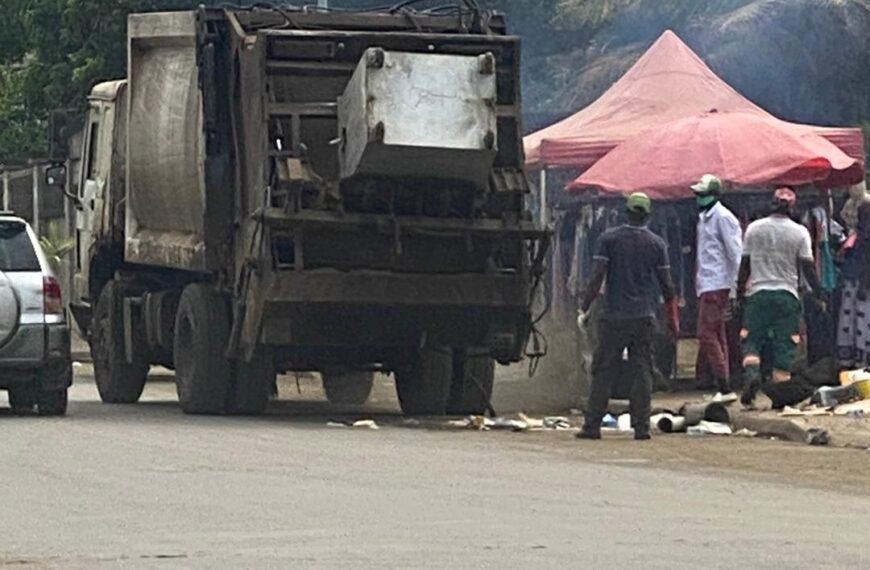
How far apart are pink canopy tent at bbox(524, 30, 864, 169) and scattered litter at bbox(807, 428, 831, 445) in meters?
7.60

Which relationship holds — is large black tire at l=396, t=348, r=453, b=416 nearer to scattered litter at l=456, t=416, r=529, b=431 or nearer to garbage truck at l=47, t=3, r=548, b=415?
garbage truck at l=47, t=3, r=548, b=415

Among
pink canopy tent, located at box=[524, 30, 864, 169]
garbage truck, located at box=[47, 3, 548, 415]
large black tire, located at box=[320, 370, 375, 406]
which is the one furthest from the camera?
pink canopy tent, located at box=[524, 30, 864, 169]

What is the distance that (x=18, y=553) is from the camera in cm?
1031

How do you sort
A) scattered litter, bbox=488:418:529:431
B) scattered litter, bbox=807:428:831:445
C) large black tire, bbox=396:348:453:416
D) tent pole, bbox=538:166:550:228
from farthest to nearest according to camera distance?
tent pole, bbox=538:166:550:228 < large black tire, bbox=396:348:453:416 < scattered litter, bbox=488:418:529:431 < scattered litter, bbox=807:428:831:445

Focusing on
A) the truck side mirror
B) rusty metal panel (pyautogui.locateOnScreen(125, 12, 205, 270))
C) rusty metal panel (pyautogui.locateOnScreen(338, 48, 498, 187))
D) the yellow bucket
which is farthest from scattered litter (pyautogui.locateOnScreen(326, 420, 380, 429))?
the truck side mirror

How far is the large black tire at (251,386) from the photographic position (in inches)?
770

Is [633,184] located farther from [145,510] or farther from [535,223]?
[145,510]

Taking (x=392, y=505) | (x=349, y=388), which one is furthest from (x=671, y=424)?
(x=392, y=505)

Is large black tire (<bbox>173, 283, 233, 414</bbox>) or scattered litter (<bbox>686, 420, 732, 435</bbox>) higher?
large black tire (<bbox>173, 283, 233, 414</bbox>)

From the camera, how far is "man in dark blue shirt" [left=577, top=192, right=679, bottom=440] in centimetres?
1730

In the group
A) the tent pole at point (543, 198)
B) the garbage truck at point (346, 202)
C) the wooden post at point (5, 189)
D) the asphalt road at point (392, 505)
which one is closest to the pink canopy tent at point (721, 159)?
the tent pole at point (543, 198)

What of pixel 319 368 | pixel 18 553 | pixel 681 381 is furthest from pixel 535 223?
pixel 18 553

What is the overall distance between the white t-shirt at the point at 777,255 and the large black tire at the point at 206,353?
13.9ft

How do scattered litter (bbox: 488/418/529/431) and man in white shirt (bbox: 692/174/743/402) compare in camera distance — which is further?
man in white shirt (bbox: 692/174/743/402)
